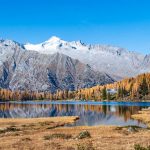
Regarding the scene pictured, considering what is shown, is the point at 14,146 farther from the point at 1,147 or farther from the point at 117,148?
the point at 117,148

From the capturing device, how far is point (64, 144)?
47.8 meters

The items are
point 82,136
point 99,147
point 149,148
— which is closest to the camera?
point 149,148

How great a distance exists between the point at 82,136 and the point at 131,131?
14.2m

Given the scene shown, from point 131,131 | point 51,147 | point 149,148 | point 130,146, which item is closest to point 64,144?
point 51,147

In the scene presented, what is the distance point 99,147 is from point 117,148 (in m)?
2.73

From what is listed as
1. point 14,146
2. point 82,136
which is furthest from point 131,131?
point 14,146

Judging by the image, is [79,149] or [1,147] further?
[1,147]

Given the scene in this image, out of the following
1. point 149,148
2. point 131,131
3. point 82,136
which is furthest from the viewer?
point 131,131

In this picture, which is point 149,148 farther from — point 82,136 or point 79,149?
point 82,136

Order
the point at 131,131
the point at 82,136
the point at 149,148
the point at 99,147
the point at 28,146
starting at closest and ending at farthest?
the point at 149,148 < the point at 99,147 < the point at 28,146 < the point at 82,136 < the point at 131,131

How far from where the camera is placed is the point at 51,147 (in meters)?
44.8

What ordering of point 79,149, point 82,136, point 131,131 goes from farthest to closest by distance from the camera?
1. point 131,131
2. point 82,136
3. point 79,149

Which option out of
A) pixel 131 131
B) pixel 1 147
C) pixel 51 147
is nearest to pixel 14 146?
pixel 1 147

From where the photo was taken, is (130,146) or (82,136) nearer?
(130,146)
